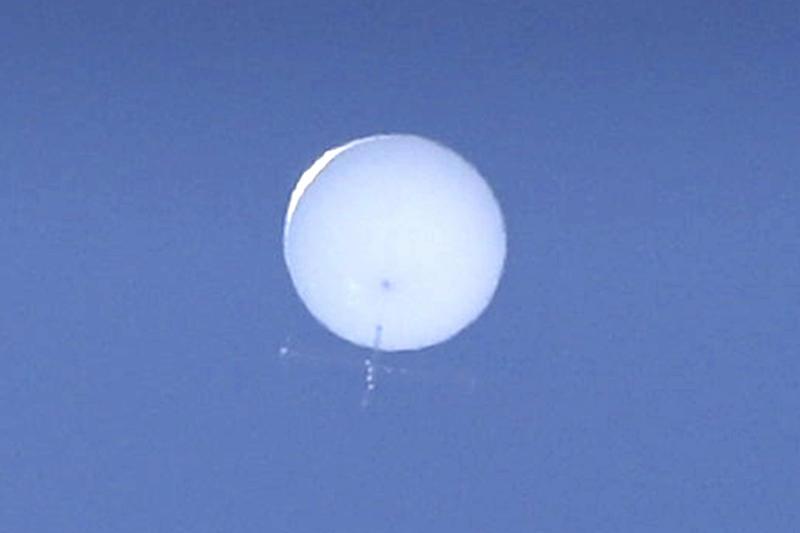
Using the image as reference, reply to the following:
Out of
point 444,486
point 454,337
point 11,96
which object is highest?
point 11,96

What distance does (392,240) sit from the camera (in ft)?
7.58

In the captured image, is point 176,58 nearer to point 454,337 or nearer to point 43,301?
point 43,301

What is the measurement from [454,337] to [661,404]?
0.31 m

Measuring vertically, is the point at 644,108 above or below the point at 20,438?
above

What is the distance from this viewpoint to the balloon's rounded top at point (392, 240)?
2312 mm

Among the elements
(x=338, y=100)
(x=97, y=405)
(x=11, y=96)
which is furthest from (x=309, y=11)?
(x=97, y=405)

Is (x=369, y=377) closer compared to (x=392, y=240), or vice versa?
(x=392, y=240)

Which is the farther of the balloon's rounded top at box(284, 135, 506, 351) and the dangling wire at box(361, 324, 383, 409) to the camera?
the dangling wire at box(361, 324, 383, 409)

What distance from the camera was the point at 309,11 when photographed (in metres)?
2.80

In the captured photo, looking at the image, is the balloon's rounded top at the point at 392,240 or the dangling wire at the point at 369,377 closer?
the balloon's rounded top at the point at 392,240

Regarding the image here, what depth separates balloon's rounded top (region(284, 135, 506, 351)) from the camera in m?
2.31

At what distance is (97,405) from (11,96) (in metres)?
0.46

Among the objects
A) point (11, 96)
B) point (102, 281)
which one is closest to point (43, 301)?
point (102, 281)

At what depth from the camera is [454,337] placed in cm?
271
